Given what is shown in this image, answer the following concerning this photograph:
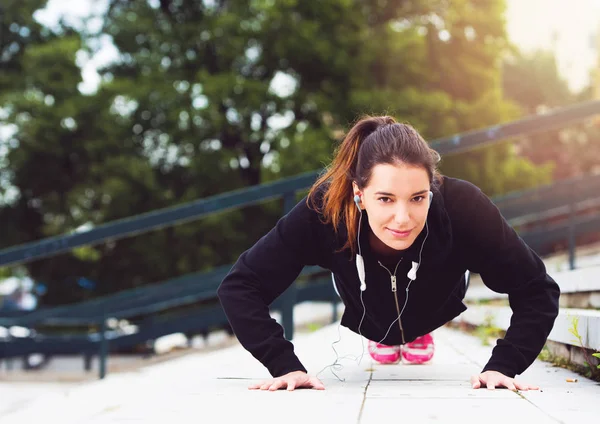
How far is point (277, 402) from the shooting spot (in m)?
2.31

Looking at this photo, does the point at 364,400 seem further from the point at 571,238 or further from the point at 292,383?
the point at 571,238

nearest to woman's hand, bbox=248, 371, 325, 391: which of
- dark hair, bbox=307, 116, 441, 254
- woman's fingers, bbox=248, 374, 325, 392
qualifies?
woman's fingers, bbox=248, 374, 325, 392

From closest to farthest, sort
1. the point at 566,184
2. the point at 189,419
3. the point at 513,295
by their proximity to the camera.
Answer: the point at 189,419 → the point at 513,295 → the point at 566,184

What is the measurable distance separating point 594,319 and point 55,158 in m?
13.8

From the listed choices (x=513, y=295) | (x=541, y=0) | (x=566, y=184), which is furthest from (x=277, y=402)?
(x=541, y=0)

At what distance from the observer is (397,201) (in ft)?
8.02

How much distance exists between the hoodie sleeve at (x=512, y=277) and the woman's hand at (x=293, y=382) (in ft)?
1.89

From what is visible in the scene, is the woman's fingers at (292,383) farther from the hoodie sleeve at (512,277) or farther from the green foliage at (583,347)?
the green foliage at (583,347)

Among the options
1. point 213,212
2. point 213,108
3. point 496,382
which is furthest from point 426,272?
point 213,108

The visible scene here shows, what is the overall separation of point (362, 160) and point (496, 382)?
84 cm

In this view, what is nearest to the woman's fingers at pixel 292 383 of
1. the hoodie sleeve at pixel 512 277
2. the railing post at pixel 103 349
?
the hoodie sleeve at pixel 512 277

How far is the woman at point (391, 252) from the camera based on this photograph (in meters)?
2.49

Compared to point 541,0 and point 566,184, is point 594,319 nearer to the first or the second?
point 566,184

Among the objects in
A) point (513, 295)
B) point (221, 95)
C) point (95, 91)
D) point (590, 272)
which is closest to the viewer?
point (513, 295)
